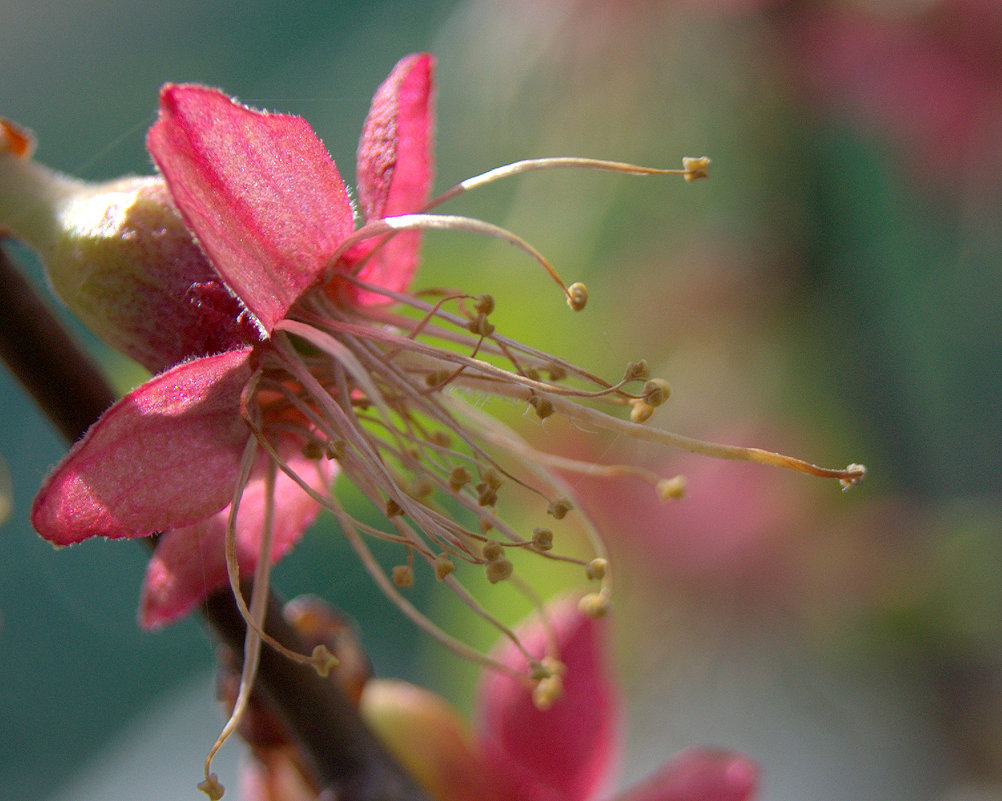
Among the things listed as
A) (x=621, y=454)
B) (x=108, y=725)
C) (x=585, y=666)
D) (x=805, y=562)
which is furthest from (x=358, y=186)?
(x=108, y=725)

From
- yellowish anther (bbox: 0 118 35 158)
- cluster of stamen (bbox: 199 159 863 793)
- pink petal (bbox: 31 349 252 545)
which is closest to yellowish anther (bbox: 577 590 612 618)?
cluster of stamen (bbox: 199 159 863 793)

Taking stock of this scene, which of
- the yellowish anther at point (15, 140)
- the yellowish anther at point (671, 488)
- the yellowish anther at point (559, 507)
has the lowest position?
the yellowish anther at point (671, 488)

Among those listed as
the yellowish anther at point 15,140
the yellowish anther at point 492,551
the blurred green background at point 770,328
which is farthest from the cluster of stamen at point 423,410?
the blurred green background at point 770,328

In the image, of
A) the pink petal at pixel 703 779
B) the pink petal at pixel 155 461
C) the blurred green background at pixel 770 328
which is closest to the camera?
the pink petal at pixel 155 461

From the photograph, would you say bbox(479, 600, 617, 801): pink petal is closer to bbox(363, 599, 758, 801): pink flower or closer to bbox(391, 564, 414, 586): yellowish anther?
bbox(363, 599, 758, 801): pink flower

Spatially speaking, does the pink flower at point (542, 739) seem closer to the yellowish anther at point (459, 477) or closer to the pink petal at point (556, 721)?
the pink petal at point (556, 721)

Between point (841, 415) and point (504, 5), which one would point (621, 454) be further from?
point (504, 5)

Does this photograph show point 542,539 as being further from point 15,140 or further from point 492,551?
point 15,140
